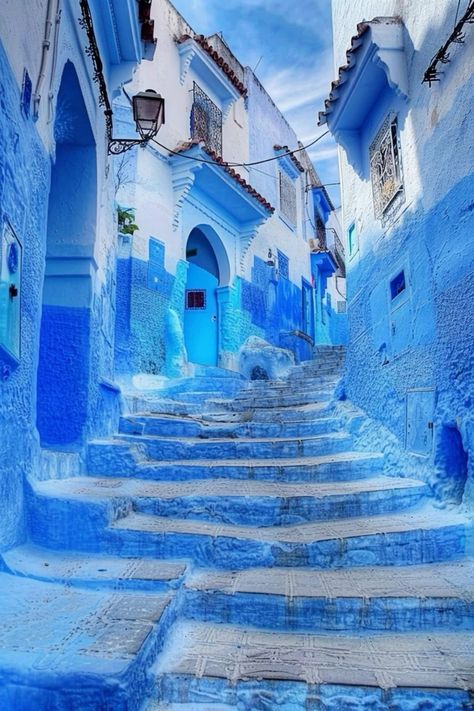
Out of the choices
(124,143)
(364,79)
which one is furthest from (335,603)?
(364,79)

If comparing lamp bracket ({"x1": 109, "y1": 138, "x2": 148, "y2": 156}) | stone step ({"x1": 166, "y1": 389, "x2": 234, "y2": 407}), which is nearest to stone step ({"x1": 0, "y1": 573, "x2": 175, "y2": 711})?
lamp bracket ({"x1": 109, "y1": 138, "x2": 148, "y2": 156})

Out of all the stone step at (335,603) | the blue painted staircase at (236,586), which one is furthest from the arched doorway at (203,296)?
the stone step at (335,603)

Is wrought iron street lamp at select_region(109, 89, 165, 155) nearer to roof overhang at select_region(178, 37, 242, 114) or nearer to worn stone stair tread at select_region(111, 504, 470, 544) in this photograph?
worn stone stair tread at select_region(111, 504, 470, 544)

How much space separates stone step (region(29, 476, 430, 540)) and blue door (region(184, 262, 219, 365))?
7.69 m

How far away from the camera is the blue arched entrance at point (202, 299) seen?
11.8 meters

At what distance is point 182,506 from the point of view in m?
3.73

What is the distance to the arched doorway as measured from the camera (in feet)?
38.7

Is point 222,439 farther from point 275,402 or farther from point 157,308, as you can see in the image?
point 157,308

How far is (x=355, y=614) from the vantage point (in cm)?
268

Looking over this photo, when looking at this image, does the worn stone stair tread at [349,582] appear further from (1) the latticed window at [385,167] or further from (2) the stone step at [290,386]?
(2) the stone step at [290,386]

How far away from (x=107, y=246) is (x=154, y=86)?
5.91 metres

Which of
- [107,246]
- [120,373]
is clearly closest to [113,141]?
[107,246]

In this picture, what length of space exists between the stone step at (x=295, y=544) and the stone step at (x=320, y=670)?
0.62 m

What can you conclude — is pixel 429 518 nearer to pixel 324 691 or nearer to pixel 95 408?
pixel 324 691
